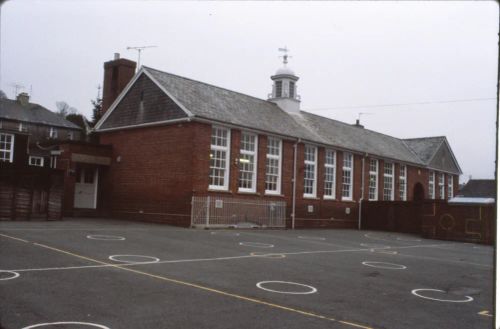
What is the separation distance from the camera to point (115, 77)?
29.4 m

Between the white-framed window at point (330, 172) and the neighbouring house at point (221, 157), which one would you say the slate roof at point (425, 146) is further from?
the white-framed window at point (330, 172)

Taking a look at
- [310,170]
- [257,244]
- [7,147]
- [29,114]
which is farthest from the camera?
[29,114]

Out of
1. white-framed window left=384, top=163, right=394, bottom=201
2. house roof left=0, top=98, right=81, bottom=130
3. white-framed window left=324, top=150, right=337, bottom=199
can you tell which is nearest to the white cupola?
white-framed window left=324, top=150, right=337, bottom=199

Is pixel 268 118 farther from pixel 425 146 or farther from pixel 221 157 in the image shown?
pixel 425 146

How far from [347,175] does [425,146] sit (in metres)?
14.1

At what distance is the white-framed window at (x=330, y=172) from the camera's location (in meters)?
30.4

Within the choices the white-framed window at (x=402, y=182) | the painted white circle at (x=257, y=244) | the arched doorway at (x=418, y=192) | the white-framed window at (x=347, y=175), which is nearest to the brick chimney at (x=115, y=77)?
the white-framed window at (x=347, y=175)

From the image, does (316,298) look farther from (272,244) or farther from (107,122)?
(107,122)

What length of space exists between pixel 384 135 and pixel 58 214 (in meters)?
30.3

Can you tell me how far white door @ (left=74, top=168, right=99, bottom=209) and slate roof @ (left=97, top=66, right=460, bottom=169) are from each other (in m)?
2.86

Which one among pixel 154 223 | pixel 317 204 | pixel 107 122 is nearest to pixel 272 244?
pixel 154 223

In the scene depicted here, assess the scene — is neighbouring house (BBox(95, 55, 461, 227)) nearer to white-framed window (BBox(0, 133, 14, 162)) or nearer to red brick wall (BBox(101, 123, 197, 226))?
red brick wall (BBox(101, 123, 197, 226))

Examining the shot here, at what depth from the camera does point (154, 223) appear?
75.9ft

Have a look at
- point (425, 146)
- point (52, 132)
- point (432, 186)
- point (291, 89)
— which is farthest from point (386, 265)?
point (52, 132)
